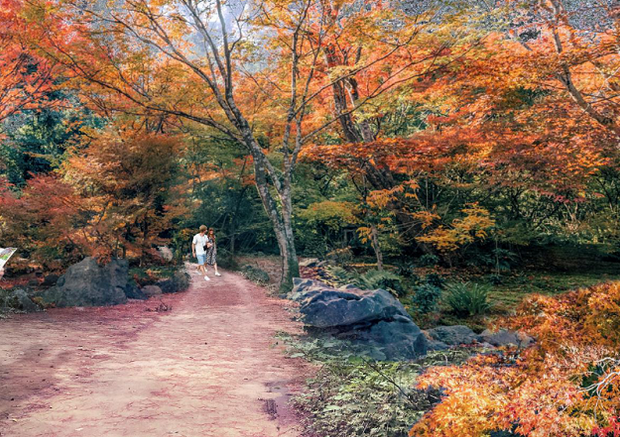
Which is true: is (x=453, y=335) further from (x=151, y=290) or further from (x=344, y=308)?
(x=151, y=290)

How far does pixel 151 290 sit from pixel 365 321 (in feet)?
19.7

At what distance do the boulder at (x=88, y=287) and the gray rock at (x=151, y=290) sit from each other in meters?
1.03

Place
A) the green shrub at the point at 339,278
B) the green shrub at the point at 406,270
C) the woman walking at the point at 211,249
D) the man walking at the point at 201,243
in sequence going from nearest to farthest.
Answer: the green shrub at the point at 339,278, the man walking at the point at 201,243, the woman walking at the point at 211,249, the green shrub at the point at 406,270

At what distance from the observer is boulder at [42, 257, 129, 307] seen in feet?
25.9

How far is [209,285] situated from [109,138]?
433 centimetres

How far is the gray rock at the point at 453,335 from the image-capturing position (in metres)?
6.43

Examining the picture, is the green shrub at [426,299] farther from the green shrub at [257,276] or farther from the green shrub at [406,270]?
the green shrub at [257,276]

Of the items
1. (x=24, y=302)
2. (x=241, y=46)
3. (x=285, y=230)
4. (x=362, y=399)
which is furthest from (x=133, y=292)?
(x=362, y=399)

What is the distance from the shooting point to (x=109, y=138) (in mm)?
9984

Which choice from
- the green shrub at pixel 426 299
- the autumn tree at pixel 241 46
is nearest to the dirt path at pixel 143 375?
the green shrub at pixel 426 299

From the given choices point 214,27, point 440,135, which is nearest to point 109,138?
point 214,27

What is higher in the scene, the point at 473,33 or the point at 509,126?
the point at 473,33

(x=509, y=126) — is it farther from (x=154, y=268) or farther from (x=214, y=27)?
(x=154, y=268)

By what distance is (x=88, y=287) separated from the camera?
810cm
